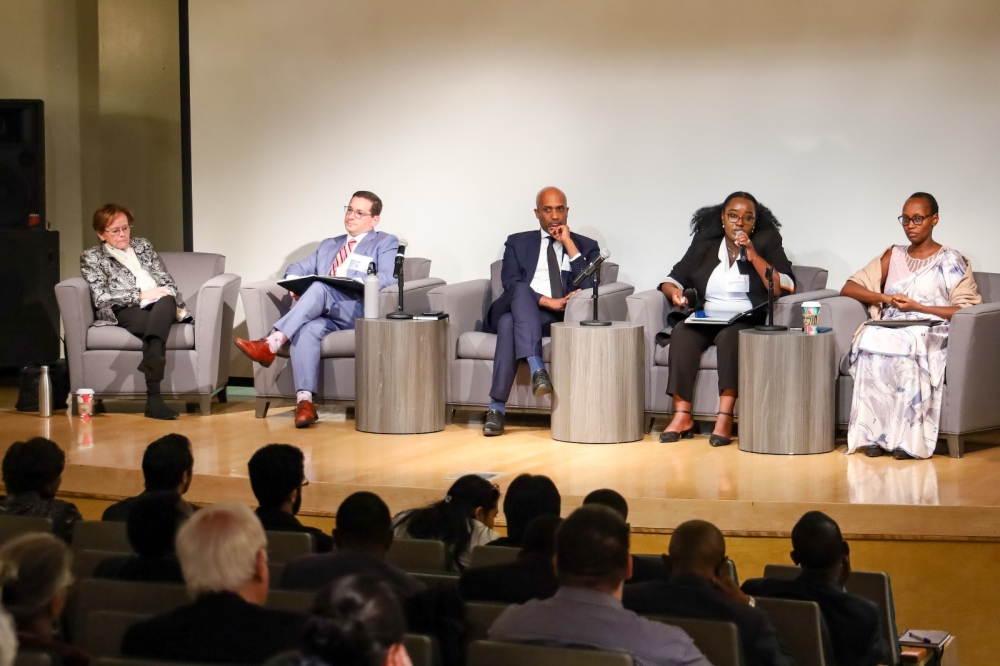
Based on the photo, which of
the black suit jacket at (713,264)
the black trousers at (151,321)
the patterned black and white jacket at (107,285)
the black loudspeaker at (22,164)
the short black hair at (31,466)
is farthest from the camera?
the black loudspeaker at (22,164)

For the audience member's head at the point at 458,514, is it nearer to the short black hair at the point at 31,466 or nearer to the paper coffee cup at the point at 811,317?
the short black hair at the point at 31,466

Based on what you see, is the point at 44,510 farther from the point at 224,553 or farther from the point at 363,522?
the point at 224,553

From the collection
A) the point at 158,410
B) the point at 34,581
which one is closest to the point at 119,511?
the point at 34,581

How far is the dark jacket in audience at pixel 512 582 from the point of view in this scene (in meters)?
2.67

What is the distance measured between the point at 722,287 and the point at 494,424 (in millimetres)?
1212

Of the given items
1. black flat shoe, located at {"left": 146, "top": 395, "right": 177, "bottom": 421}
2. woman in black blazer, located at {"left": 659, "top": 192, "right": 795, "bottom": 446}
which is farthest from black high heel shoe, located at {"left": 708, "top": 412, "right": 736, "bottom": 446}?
black flat shoe, located at {"left": 146, "top": 395, "right": 177, "bottom": 421}

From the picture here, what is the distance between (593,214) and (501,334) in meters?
1.12

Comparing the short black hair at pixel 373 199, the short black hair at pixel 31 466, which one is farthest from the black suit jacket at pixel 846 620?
the short black hair at pixel 373 199

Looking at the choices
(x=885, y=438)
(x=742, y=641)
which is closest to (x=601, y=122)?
(x=885, y=438)

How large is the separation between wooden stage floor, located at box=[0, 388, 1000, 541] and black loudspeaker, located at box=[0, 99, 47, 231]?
1470mm

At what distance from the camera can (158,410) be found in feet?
20.5

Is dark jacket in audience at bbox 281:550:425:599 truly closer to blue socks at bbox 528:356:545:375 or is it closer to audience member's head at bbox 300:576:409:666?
audience member's head at bbox 300:576:409:666

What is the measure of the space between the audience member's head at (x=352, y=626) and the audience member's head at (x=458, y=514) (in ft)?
4.81

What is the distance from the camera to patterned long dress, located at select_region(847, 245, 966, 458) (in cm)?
523
